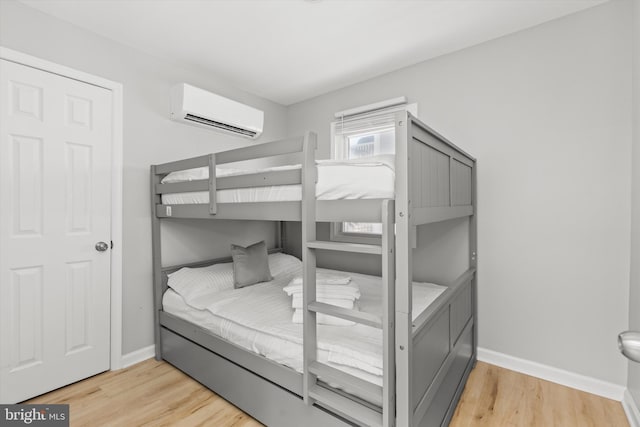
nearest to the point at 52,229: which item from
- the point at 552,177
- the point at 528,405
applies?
the point at 528,405

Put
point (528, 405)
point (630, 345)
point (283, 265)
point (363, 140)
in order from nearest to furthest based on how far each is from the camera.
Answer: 1. point (630, 345)
2. point (528, 405)
3. point (283, 265)
4. point (363, 140)

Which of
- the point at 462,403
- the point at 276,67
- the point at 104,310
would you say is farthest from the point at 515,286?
the point at 104,310

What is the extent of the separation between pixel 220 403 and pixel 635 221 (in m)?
2.63

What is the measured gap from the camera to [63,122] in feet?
6.66

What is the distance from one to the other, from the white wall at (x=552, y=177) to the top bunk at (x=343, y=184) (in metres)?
0.47

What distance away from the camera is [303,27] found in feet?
6.92

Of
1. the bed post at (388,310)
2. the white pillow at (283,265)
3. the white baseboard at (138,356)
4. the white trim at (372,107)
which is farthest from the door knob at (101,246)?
the white trim at (372,107)

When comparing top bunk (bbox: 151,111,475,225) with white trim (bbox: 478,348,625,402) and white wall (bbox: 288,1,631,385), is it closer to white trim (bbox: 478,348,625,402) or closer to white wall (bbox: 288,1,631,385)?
white wall (bbox: 288,1,631,385)

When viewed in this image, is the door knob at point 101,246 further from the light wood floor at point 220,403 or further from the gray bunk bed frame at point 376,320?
the light wood floor at point 220,403

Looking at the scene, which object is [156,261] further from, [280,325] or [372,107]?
[372,107]

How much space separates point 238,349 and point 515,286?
195 cm

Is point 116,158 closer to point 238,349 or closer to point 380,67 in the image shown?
point 238,349

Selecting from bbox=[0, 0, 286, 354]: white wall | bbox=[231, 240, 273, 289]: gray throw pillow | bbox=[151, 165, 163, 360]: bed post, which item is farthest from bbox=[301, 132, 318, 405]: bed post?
bbox=[0, 0, 286, 354]: white wall

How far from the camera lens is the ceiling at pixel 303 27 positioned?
1886 millimetres
